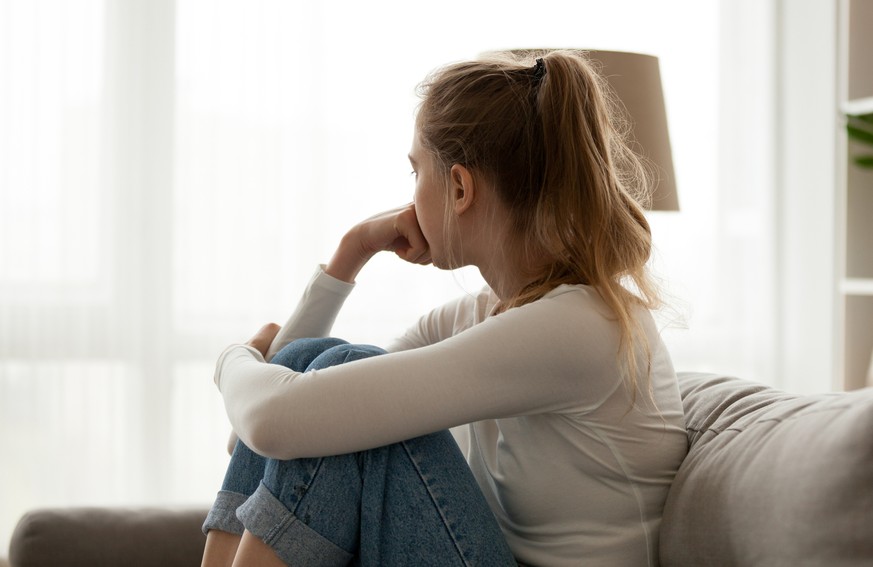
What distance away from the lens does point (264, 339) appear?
1571 millimetres

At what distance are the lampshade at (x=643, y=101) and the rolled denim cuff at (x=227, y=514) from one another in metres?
0.99

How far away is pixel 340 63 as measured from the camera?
275 centimetres

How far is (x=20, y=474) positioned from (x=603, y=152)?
2.01 meters

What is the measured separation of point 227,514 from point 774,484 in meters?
0.69

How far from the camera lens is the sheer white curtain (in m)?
2.51

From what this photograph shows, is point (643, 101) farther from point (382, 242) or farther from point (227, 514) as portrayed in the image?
point (227, 514)

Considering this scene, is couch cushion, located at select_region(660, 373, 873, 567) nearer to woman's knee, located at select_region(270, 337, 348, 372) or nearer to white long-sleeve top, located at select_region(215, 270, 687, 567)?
white long-sleeve top, located at select_region(215, 270, 687, 567)

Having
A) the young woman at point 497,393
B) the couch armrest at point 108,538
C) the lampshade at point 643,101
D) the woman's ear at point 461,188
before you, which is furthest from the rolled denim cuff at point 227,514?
Result: the lampshade at point 643,101

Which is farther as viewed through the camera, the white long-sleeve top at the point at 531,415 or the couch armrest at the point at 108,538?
the couch armrest at the point at 108,538

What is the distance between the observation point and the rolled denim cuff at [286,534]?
3.57 feet

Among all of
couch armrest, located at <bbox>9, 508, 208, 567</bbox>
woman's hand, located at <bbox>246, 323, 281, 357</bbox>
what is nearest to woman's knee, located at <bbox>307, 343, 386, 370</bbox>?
woman's hand, located at <bbox>246, 323, 281, 357</bbox>

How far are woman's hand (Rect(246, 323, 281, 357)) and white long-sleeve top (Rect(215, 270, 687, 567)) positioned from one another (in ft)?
0.65

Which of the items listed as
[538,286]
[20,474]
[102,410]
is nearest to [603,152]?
[538,286]

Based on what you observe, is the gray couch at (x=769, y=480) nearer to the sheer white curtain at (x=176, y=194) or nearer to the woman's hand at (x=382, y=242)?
the woman's hand at (x=382, y=242)
